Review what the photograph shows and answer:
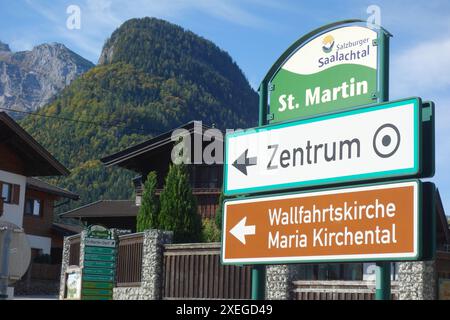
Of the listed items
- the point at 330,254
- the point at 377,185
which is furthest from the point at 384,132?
the point at 330,254

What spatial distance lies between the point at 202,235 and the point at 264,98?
19.1m

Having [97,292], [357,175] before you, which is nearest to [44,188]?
[97,292]

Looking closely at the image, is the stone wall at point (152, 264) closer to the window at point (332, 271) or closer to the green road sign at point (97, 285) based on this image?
the green road sign at point (97, 285)

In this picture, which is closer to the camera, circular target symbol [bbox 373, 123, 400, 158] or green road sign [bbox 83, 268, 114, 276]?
circular target symbol [bbox 373, 123, 400, 158]

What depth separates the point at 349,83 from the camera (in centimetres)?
608

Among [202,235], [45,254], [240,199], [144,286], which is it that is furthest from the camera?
[45,254]

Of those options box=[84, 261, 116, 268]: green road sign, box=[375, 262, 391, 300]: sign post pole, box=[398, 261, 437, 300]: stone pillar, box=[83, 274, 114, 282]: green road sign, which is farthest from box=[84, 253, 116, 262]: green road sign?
box=[375, 262, 391, 300]: sign post pole

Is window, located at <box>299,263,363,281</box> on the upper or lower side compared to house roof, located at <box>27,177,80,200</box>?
lower

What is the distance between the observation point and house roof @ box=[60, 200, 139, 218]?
1688 inches

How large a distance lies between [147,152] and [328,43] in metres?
31.0

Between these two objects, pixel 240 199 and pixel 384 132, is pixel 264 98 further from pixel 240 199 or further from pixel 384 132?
pixel 384 132

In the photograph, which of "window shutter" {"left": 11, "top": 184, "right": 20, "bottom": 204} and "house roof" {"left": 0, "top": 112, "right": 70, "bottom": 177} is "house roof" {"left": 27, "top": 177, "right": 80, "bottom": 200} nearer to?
"house roof" {"left": 0, "top": 112, "right": 70, "bottom": 177}

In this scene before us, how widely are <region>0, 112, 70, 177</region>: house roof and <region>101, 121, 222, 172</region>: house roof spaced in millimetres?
2654

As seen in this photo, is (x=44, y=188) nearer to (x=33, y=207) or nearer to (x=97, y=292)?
(x=33, y=207)
